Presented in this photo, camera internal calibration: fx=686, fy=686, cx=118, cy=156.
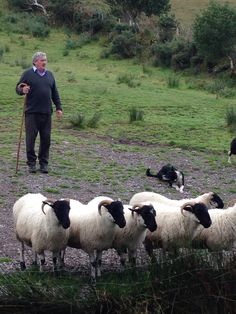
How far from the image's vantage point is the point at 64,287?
23.6 ft

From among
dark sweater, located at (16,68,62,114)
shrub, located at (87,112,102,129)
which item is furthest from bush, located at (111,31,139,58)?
dark sweater, located at (16,68,62,114)

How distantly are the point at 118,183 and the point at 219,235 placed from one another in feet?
17.0

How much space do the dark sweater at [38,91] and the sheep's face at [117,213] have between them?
5.67 m

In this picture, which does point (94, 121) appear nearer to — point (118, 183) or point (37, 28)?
point (118, 183)

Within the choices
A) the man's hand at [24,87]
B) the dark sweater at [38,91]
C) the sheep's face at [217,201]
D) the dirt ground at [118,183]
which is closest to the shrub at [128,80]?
the dirt ground at [118,183]

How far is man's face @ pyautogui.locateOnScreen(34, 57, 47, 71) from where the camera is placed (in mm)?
13297

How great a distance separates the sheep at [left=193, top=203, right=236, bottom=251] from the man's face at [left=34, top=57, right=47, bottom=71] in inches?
218

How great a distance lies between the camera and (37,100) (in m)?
13.9

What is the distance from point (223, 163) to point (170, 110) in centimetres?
694

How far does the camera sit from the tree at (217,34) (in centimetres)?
3211

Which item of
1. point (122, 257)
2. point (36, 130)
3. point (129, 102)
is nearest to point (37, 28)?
point (129, 102)

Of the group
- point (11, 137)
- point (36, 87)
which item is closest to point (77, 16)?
point (11, 137)

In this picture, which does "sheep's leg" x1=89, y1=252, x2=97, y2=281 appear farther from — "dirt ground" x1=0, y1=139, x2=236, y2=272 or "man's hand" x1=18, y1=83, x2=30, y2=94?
"man's hand" x1=18, y1=83, x2=30, y2=94

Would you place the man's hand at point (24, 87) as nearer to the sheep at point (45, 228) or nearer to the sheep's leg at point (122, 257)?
the sheep at point (45, 228)
